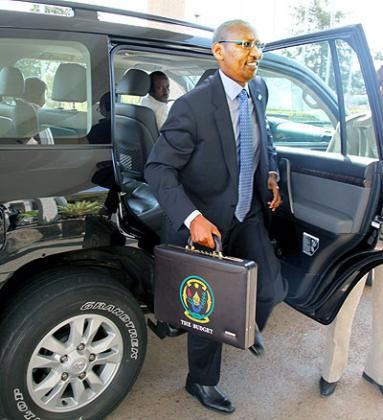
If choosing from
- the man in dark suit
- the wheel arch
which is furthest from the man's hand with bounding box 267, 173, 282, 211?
the wheel arch

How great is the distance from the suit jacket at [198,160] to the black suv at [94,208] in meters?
0.34

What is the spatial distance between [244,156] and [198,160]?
0.67 ft

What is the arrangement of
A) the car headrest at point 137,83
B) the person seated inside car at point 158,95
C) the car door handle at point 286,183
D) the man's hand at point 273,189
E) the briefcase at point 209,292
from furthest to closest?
the person seated inside car at point 158,95 < the car headrest at point 137,83 < the car door handle at point 286,183 < the man's hand at point 273,189 < the briefcase at point 209,292

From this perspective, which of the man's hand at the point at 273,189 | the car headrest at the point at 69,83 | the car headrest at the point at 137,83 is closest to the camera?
the car headrest at the point at 69,83

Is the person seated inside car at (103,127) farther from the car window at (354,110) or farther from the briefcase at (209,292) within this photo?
the car window at (354,110)

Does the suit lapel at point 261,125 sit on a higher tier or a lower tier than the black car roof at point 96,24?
lower

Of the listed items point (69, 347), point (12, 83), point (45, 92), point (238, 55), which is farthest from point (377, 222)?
point (12, 83)

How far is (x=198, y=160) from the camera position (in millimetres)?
1888

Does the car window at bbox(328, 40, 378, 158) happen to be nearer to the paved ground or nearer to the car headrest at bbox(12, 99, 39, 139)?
the paved ground

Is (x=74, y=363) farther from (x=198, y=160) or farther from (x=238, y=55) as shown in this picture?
(x=238, y=55)

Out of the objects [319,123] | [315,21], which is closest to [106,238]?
[319,123]

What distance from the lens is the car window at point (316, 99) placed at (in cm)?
210

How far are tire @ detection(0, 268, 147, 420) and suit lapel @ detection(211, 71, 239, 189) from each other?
2.52ft

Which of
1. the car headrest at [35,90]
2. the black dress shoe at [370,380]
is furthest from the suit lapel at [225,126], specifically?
the black dress shoe at [370,380]
